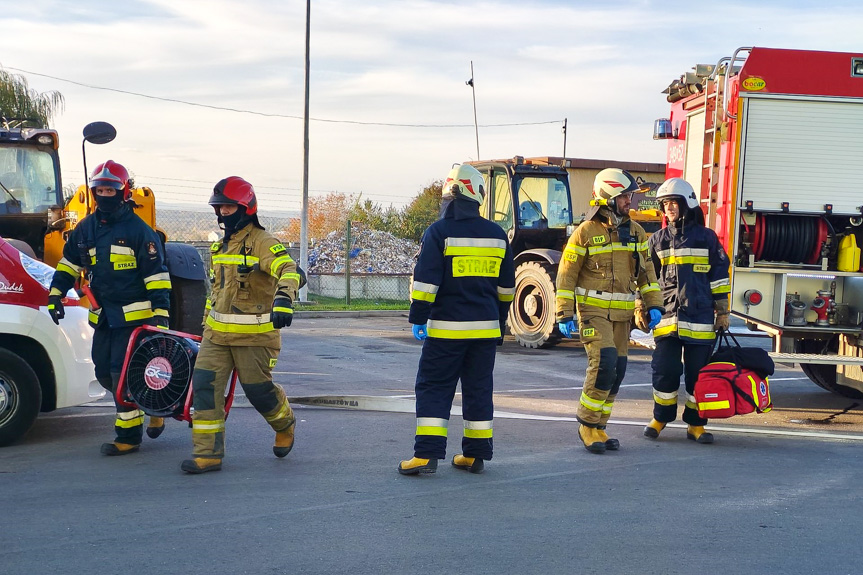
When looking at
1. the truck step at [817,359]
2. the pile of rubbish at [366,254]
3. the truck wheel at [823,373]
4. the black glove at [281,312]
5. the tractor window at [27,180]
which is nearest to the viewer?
the black glove at [281,312]

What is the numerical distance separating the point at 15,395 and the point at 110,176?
64.7 inches

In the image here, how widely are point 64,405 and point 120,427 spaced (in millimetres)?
615

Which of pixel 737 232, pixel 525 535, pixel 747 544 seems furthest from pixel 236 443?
pixel 737 232

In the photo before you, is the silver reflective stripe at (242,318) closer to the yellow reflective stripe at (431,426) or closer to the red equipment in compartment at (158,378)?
the red equipment in compartment at (158,378)

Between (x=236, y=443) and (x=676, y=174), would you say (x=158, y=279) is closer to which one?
(x=236, y=443)

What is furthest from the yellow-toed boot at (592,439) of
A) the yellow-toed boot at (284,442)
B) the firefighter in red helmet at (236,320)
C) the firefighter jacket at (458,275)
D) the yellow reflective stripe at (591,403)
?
the firefighter in red helmet at (236,320)

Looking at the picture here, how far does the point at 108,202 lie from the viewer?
6652 mm

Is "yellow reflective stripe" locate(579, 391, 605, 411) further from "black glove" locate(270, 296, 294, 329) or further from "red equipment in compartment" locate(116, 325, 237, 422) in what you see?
"red equipment in compartment" locate(116, 325, 237, 422)

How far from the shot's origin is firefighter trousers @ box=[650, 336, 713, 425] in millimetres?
7555

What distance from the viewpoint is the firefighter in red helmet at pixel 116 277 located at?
6.63 m

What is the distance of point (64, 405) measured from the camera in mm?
6930

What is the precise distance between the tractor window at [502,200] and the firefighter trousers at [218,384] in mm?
9085

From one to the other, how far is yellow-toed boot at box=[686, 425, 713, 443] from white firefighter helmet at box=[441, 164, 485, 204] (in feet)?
8.93

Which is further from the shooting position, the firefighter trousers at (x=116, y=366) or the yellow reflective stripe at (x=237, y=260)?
the firefighter trousers at (x=116, y=366)
